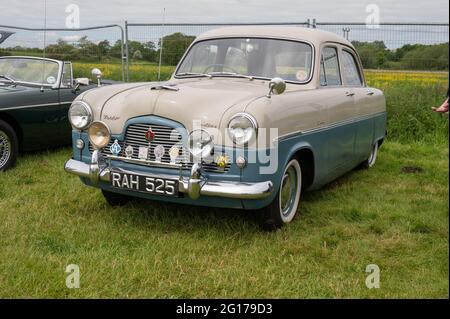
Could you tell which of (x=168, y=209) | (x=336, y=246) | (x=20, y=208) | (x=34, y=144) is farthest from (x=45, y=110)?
(x=336, y=246)

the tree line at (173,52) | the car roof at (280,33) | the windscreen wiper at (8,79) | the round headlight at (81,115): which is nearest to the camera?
the round headlight at (81,115)

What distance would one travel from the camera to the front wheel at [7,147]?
563 cm

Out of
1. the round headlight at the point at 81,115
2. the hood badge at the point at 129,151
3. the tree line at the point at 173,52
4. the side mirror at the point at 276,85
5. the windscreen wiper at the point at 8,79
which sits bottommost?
the hood badge at the point at 129,151

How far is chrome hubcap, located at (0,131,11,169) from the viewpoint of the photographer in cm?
564

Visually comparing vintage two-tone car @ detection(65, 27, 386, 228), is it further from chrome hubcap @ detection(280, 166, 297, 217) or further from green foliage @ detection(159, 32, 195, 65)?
green foliage @ detection(159, 32, 195, 65)

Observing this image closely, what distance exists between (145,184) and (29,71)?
3.74m

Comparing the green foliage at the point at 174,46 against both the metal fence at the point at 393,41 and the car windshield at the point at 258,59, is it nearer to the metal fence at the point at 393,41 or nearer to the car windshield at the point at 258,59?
the metal fence at the point at 393,41

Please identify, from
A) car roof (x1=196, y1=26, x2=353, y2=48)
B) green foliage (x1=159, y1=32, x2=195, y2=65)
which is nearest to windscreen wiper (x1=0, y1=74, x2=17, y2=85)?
car roof (x1=196, y1=26, x2=353, y2=48)

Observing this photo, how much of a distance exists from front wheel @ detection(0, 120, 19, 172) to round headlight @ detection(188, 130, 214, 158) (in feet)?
9.91

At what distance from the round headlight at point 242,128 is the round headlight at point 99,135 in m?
0.99

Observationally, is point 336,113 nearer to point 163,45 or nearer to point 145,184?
point 145,184

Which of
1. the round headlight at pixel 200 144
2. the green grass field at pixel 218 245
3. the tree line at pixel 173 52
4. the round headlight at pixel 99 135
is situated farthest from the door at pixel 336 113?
the tree line at pixel 173 52

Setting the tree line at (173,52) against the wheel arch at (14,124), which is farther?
the tree line at (173,52)

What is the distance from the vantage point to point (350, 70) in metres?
5.54
